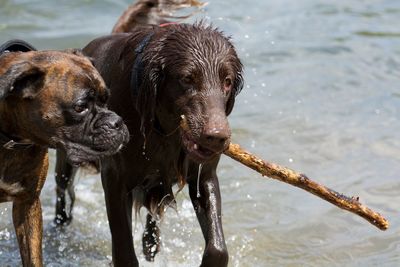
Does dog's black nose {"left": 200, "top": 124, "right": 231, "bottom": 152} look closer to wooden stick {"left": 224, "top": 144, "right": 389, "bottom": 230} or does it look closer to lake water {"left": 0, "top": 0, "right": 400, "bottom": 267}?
wooden stick {"left": 224, "top": 144, "right": 389, "bottom": 230}

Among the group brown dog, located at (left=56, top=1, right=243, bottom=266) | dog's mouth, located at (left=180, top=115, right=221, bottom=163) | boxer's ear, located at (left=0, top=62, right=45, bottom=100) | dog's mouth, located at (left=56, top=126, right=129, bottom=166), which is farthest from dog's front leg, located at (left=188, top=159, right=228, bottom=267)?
boxer's ear, located at (left=0, top=62, right=45, bottom=100)

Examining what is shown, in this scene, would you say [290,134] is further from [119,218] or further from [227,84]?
[227,84]

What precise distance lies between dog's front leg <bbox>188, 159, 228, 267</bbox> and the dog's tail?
79.3 inches

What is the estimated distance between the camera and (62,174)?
776cm

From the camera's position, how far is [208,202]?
599 centimetres

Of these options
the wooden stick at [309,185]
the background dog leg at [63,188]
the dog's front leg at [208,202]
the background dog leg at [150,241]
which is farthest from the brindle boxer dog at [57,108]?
the background dog leg at [63,188]

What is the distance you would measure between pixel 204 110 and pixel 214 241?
3.21 feet

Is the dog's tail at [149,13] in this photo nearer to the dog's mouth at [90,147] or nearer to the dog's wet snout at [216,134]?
the dog's mouth at [90,147]

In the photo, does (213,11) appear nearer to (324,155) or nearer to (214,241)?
(324,155)

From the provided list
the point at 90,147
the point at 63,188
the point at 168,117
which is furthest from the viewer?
the point at 63,188

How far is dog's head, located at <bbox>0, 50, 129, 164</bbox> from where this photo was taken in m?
5.30

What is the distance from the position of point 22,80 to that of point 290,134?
4.90 metres

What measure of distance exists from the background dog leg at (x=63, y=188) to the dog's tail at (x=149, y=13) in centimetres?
118

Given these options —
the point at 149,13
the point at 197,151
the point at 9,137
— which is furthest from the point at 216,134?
the point at 149,13
